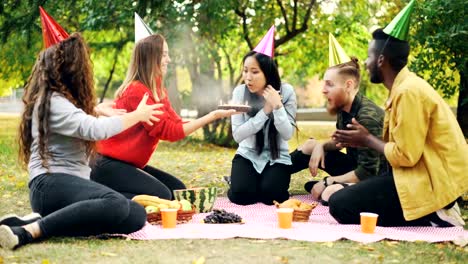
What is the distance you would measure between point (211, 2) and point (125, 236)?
7.44 metres

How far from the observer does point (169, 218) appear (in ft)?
16.3

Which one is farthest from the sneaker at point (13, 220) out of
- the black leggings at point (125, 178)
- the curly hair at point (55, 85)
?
the black leggings at point (125, 178)

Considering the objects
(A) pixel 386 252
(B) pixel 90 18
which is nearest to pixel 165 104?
(A) pixel 386 252

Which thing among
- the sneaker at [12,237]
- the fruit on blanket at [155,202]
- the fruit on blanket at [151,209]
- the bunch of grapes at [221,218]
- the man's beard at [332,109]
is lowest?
the bunch of grapes at [221,218]

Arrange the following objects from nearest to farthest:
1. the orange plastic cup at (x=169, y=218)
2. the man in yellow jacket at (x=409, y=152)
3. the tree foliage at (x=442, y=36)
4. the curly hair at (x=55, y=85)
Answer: the curly hair at (x=55, y=85) → the man in yellow jacket at (x=409, y=152) → the orange plastic cup at (x=169, y=218) → the tree foliage at (x=442, y=36)

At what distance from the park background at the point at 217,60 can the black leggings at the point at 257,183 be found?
1348 millimetres

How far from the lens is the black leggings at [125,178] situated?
18.3 feet

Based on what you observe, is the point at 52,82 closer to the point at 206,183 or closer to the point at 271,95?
the point at 271,95

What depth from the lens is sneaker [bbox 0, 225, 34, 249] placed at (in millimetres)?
4156

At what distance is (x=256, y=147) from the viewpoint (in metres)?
6.48

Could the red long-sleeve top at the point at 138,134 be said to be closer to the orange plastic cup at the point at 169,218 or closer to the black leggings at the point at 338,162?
the orange plastic cup at the point at 169,218

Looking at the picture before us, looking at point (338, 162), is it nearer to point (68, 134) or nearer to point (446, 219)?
point (446, 219)

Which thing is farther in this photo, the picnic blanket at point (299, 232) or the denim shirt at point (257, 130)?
the denim shirt at point (257, 130)

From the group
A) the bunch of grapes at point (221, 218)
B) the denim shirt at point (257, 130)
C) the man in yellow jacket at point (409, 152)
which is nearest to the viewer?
the man in yellow jacket at point (409, 152)
